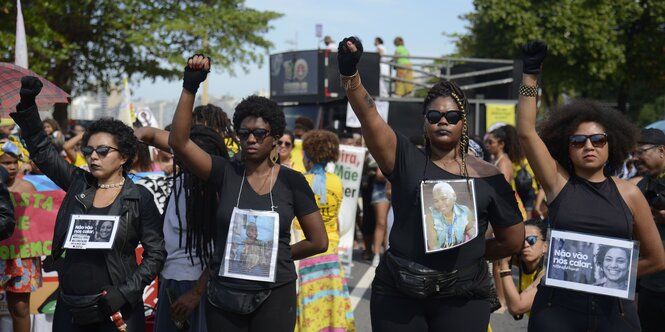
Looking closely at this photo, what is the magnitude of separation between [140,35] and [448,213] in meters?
23.6

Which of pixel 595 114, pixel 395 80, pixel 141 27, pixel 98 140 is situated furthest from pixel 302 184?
pixel 141 27

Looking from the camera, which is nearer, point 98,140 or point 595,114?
point 595,114

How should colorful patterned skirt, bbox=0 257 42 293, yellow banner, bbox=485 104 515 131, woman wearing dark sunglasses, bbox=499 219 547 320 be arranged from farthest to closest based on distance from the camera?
yellow banner, bbox=485 104 515 131 < colorful patterned skirt, bbox=0 257 42 293 < woman wearing dark sunglasses, bbox=499 219 547 320

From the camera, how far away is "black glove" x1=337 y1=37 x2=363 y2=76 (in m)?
3.53

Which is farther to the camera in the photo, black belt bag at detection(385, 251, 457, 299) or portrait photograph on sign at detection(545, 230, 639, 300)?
portrait photograph on sign at detection(545, 230, 639, 300)

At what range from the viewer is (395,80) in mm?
16438

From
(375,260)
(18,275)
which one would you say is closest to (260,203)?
(18,275)

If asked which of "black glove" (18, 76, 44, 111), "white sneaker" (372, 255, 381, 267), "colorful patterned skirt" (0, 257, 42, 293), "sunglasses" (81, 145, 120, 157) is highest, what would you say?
"black glove" (18, 76, 44, 111)

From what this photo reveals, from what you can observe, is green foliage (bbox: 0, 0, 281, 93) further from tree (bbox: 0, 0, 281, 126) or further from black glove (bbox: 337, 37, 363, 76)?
black glove (bbox: 337, 37, 363, 76)

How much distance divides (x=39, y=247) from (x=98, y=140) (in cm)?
176

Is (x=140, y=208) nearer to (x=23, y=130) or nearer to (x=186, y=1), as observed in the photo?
(x=23, y=130)

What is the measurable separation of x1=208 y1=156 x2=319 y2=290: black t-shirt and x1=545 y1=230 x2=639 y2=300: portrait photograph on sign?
1.24 meters

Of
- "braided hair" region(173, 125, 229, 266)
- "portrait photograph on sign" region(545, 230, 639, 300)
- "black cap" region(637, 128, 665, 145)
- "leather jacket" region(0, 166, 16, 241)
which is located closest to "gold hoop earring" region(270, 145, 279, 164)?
"braided hair" region(173, 125, 229, 266)

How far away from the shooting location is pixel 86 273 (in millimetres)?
4316
